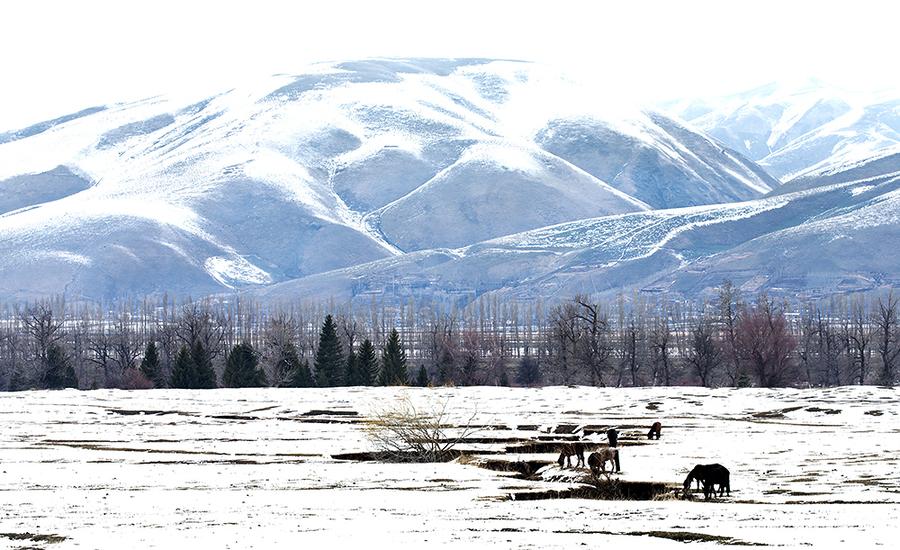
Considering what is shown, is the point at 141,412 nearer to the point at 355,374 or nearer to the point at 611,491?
the point at 355,374

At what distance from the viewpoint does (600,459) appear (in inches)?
1756

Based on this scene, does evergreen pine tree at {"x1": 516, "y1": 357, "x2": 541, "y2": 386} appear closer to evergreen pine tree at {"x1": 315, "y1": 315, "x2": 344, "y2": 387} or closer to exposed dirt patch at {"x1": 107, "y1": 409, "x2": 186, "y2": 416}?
evergreen pine tree at {"x1": 315, "y1": 315, "x2": 344, "y2": 387}

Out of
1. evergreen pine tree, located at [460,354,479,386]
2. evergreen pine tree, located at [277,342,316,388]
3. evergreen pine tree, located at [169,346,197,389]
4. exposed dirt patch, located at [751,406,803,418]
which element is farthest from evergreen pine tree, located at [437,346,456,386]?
exposed dirt patch, located at [751,406,803,418]

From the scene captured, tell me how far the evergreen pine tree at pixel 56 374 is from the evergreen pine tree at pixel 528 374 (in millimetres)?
47988

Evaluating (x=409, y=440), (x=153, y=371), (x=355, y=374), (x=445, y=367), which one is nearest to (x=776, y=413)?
(x=409, y=440)

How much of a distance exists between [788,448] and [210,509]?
2847 cm

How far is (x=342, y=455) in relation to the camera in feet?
187

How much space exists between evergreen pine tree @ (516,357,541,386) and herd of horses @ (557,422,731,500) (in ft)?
316

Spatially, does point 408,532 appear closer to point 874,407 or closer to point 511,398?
point 874,407

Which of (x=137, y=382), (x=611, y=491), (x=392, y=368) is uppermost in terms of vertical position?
(x=392, y=368)

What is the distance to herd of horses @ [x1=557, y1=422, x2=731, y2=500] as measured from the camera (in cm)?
3938

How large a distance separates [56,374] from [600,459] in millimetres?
91833

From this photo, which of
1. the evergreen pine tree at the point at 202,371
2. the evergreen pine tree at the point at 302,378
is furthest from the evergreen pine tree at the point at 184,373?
the evergreen pine tree at the point at 302,378

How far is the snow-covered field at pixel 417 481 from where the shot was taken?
31.6m
